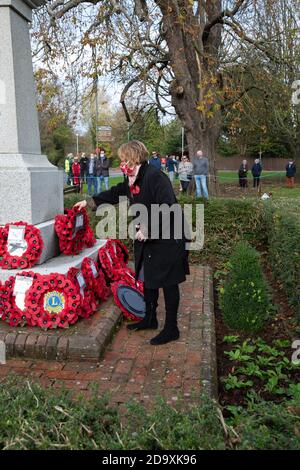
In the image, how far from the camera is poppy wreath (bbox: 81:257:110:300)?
451 cm

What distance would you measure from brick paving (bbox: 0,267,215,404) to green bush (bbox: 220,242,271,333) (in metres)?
0.36

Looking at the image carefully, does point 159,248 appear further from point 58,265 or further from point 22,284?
point 22,284

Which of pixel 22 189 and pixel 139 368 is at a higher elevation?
pixel 22 189

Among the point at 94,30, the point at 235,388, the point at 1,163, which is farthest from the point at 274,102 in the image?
the point at 235,388

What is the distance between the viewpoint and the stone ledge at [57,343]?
3689 mm

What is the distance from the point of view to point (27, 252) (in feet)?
14.3

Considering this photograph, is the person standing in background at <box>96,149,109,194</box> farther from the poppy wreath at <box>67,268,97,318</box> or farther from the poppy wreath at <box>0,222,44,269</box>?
the poppy wreath at <box>67,268,97,318</box>

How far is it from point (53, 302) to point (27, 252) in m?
0.64

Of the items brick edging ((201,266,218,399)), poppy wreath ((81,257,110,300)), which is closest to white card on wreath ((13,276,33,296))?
poppy wreath ((81,257,110,300))

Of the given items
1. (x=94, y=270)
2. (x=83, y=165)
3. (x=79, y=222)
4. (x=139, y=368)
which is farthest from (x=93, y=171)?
(x=139, y=368)

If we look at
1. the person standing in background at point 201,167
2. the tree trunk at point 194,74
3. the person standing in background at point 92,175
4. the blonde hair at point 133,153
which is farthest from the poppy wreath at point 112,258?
the person standing in background at point 92,175

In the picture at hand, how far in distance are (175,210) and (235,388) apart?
60.7 inches

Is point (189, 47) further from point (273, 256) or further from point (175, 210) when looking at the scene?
point (175, 210)

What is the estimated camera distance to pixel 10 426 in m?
1.88
